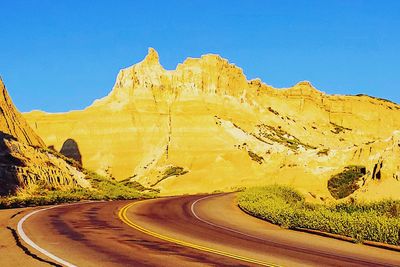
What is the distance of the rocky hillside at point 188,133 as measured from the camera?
90.4 metres

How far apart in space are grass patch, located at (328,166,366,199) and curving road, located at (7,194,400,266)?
127 ft

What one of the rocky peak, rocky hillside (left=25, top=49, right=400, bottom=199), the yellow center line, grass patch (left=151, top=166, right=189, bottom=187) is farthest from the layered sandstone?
the rocky peak

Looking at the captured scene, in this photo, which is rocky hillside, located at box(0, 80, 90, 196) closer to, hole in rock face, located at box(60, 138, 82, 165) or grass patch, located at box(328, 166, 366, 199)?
grass patch, located at box(328, 166, 366, 199)

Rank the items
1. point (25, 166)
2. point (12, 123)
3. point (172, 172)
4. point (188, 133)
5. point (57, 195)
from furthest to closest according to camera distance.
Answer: point (188, 133), point (172, 172), point (12, 123), point (25, 166), point (57, 195)

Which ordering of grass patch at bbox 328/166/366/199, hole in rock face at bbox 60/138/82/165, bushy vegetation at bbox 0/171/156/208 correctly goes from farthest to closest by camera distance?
hole in rock face at bbox 60/138/82/165
grass patch at bbox 328/166/366/199
bushy vegetation at bbox 0/171/156/208

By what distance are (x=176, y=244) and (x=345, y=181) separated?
50750 mm

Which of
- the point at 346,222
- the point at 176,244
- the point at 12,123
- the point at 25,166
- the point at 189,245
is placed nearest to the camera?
the point at 189,245

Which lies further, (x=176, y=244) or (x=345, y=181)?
(x=345, y=181)

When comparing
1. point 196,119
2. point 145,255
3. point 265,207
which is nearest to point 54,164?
point 265,207

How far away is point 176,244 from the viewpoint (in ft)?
45.3

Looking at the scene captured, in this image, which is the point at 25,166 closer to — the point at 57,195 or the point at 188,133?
the point at 57,195

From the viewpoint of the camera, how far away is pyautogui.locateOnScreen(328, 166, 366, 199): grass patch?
187ft

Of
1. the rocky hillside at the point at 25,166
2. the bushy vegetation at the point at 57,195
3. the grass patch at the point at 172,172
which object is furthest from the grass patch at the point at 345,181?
the grass patch at the point at 172,172

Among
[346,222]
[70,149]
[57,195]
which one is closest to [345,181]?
[57,195]
